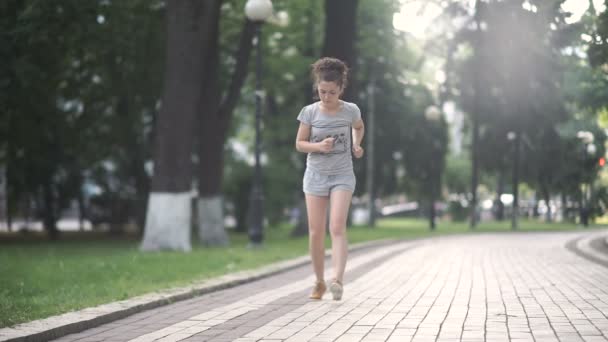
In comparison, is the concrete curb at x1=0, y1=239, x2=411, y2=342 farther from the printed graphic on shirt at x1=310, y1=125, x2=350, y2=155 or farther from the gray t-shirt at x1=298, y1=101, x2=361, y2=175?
the printed graphic on shirt at x1=310, y1=125, x2=350, y2=155

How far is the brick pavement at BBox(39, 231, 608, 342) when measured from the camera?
22.9 feet

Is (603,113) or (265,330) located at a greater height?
(603,113)

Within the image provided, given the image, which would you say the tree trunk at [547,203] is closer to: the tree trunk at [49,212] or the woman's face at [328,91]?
the tree trunk at [49,212]

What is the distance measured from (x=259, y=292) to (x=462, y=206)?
39106mm

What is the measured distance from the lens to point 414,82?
39.1 metres

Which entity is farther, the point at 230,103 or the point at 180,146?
the point at 230,103

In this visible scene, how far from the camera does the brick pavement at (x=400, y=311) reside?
22.9 feet

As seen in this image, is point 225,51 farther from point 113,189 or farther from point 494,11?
point 494,11

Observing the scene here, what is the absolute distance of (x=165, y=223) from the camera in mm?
18344

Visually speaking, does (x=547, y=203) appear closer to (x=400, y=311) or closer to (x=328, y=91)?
(x=328, y=91)

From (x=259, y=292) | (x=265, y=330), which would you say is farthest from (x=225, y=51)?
(x=265, y=330)

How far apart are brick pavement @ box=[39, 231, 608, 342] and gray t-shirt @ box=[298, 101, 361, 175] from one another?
1.14 m

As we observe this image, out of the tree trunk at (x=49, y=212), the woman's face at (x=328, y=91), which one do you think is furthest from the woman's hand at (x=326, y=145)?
the tree trunk at (x=49, y=212)

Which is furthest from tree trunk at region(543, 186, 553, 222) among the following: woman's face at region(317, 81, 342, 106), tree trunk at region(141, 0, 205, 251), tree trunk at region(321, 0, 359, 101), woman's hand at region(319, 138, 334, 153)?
woman's hand at region(319, 138, 334, 153)
